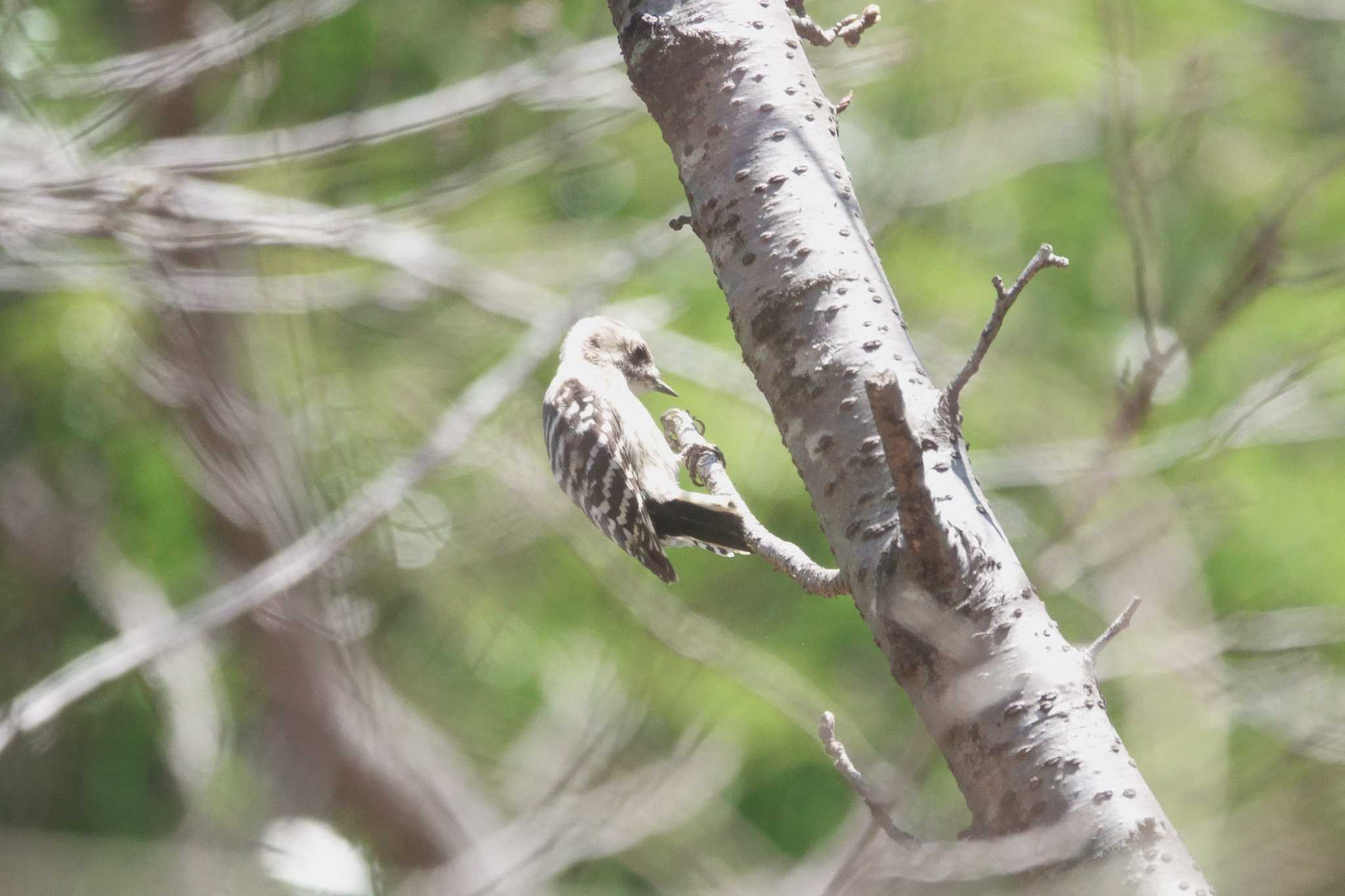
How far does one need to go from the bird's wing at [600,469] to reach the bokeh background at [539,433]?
0.33 m

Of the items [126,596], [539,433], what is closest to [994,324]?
[539,433]

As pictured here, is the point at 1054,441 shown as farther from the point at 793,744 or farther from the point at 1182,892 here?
the point at 1182,892

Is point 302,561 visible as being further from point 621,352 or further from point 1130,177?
point 1130,177

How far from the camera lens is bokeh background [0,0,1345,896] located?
3010 millimetres

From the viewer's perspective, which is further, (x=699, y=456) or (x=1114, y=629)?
(x=699, y=456)

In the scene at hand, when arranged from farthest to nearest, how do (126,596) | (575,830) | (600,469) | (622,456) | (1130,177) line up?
(126,596) < (622,456) < (600,469) < (575,830) < (1130,177)

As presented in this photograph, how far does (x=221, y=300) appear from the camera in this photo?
376cm

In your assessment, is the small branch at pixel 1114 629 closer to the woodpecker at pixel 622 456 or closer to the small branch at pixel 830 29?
the small branch at pixel 830 29

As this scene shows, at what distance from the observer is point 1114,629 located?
149 centimetres

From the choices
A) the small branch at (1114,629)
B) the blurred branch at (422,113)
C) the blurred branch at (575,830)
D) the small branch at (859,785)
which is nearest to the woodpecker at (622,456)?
the blurred branch at (575,830)

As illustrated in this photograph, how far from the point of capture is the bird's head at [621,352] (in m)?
3.57

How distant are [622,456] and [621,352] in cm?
41

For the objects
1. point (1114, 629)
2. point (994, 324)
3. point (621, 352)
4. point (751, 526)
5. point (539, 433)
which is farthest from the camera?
point (539, 433)

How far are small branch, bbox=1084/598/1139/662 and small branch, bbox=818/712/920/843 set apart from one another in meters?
0.30
